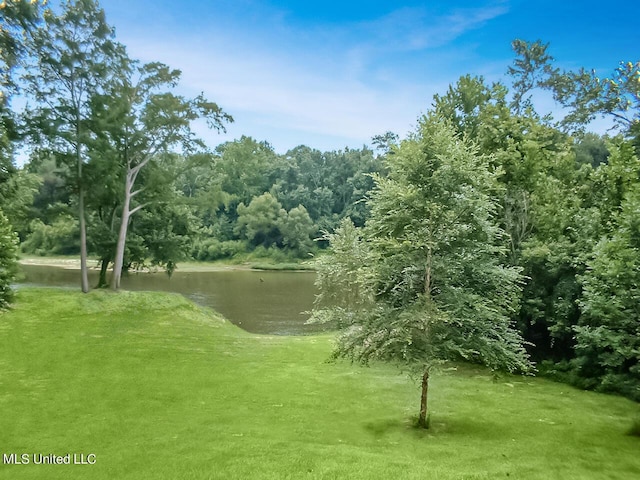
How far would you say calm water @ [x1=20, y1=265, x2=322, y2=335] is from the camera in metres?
33.0

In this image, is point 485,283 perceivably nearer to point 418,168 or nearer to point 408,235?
point 408,235

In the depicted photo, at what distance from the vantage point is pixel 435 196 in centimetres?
1145

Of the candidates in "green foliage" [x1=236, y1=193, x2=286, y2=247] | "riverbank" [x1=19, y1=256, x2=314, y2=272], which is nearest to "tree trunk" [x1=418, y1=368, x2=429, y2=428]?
"riverbank" [x1=19, y1=256, x2=314, y2=272]

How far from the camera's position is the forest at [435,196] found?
11469 millimetres

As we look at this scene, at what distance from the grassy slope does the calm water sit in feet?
37.7

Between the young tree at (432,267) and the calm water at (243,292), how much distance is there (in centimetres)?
1897

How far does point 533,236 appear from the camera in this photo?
64.5 ft

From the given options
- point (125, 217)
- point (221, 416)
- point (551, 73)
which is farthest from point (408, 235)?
point (551, 73)

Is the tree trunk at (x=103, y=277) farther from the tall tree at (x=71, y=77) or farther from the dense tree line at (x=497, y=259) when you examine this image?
the dense tree line at (x=497, y=259)

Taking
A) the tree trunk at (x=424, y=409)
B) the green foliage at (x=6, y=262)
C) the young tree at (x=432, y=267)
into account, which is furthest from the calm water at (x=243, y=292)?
the green foliage at (x=6, y=262)

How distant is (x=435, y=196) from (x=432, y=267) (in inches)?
66.6

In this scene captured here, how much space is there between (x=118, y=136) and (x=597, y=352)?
85.6 ft

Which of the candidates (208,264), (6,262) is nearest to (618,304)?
(6,262)

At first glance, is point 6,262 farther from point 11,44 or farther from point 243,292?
point 243,292
